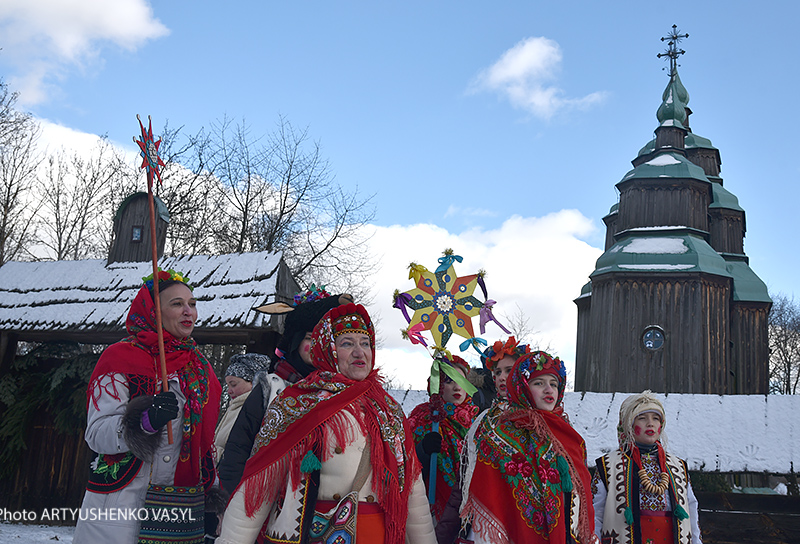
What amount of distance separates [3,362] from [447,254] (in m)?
8.57

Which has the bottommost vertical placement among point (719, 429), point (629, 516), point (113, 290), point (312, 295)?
point (629, 516)

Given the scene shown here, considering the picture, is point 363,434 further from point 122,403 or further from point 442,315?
point 442,315

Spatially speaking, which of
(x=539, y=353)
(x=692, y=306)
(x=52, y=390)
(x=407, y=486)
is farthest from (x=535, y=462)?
(x=692, y=306)

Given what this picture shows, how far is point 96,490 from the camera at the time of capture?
305 centimetres

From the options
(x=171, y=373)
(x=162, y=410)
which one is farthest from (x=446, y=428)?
(x=162, y=410)

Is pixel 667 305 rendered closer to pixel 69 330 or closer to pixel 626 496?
pixel 69 330

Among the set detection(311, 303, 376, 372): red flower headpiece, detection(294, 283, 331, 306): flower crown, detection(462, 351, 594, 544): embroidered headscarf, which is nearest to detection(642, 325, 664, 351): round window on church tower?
detection(462, 351, 594, 544): embroidered headscarf

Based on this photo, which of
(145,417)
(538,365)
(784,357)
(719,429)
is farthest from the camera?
(784,357)

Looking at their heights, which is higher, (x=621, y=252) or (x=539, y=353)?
(x=621, y=252)

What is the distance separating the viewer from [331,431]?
2.68m

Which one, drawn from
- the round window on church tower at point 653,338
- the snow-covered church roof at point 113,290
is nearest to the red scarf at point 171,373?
the snow-covered church roof at point 113,290

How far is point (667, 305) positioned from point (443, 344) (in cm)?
1585

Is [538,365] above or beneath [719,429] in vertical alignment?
above

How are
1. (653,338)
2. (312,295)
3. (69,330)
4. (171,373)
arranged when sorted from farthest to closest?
(653,338) → (69,330) → (312,295) → (171,373)
